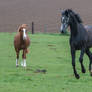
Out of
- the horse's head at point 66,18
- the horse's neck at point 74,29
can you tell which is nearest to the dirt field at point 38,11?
the horse's neck at point 74,29

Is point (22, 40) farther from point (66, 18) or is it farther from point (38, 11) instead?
point (38, 11)

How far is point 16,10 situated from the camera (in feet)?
167

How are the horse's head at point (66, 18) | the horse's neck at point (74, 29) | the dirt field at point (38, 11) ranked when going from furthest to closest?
the dirt field at point (38, 11) → the horse's neck at point (74, 29) → the horse's head at point (66, 18)

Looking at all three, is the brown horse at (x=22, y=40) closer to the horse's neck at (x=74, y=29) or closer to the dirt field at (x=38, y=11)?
the horse's neck at (x=74, y=29)

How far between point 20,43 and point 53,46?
819 centimetres

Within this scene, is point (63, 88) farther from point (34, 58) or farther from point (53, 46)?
point (53, 46)

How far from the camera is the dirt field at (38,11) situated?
48781 mm

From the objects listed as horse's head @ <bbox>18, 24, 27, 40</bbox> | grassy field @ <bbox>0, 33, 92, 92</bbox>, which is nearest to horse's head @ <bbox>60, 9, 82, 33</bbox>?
grassy field @ <bbox>0, 33, 92, 92</bbox>

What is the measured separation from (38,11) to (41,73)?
35770mm

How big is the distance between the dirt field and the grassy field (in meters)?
20.2

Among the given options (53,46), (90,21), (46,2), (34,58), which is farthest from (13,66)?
(46,2)

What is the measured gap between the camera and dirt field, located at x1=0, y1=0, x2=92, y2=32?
48781 mm

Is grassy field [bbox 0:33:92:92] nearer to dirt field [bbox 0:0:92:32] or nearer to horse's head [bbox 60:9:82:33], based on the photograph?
horse's head [bbox 60:9:82:33]

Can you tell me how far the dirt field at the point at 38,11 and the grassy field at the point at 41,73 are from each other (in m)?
20.2
